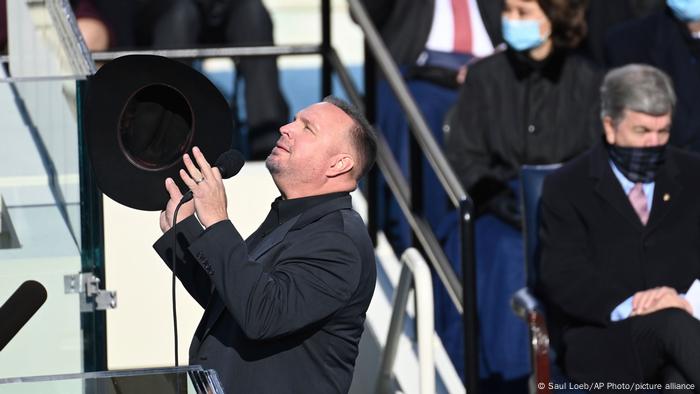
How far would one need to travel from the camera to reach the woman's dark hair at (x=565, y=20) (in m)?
6.44

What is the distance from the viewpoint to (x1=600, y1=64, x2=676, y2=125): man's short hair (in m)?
5.41

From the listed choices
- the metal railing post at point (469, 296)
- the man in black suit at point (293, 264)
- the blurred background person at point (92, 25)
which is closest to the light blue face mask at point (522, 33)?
the metal railing post at point (469, 296)

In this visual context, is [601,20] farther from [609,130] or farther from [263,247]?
[263,247]

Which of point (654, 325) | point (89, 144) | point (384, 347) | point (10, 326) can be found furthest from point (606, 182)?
point (10, 326)

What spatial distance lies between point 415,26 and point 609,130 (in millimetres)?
1659

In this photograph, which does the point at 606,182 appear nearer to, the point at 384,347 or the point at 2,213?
the point at 384,347

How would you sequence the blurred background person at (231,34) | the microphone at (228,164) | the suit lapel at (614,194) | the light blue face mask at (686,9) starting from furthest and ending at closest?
1. the blurred background person at (231,34)
2. the light blue face mask at (686,9)
3. the suit lapel at (614,194)
4. the microphone at (228,164)

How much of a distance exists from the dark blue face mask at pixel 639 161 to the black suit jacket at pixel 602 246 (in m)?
0.04

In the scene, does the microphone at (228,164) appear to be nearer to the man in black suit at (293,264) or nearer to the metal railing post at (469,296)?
the man in black suit at (293,264)

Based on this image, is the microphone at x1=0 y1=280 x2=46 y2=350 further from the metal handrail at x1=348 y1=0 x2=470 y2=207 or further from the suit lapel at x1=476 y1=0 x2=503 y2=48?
the suit lapel at x1=476 y1=0 x2=503 y2=48

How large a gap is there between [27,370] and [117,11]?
3.05 metres

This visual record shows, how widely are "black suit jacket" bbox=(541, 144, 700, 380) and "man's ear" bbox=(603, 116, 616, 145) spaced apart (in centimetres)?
5

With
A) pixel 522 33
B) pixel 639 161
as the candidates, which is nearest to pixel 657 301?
pixel 639 161

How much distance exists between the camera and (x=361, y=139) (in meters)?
3.56
